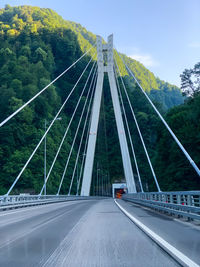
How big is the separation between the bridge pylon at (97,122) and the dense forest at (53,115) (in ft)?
17.9

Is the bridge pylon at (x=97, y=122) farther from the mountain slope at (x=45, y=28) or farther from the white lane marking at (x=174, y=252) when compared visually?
the white lane marking at (x=174, y=252)

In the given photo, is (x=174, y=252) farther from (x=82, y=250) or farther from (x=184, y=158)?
(x=184, y=158)

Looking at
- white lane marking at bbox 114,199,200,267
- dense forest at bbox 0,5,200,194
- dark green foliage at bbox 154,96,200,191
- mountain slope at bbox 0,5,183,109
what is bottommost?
white lane marking at bbox 114,199,200,267

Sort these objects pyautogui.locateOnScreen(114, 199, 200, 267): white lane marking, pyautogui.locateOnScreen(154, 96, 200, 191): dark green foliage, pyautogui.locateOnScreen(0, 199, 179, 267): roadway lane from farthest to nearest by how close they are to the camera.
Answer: pyautogui.locateOnScreen(154, 96, 200, 191): dark green foliage
pyautogui.locateOnScreen(0, 199, 179, 267): roadway lane
pyautogui.locateOnScreen(114, 199, 200, 267): white lane marking

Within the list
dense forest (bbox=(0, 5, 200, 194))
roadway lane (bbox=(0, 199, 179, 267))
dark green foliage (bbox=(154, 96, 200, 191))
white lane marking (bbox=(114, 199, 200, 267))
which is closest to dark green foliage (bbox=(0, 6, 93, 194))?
dense forest (bbox=(0, 5, 200, 194))

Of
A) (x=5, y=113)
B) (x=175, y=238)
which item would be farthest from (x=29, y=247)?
(x=5, y=113)

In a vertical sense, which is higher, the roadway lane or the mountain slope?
the mountain slope

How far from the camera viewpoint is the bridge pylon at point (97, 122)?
46000mm

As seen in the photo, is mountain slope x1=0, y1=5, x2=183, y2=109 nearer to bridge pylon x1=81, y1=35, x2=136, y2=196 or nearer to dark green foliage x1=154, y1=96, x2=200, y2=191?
bridge pylon x1=81, y1=35, x2=136, y2=196

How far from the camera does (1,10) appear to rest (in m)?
107

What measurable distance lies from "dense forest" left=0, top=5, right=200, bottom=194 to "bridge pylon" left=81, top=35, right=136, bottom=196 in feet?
17.9

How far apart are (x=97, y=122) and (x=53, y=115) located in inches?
1226

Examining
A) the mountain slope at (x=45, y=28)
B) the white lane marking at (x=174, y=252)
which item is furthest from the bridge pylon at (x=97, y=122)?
the white lane marking at (x=174, y=252)

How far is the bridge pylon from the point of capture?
46000mm
